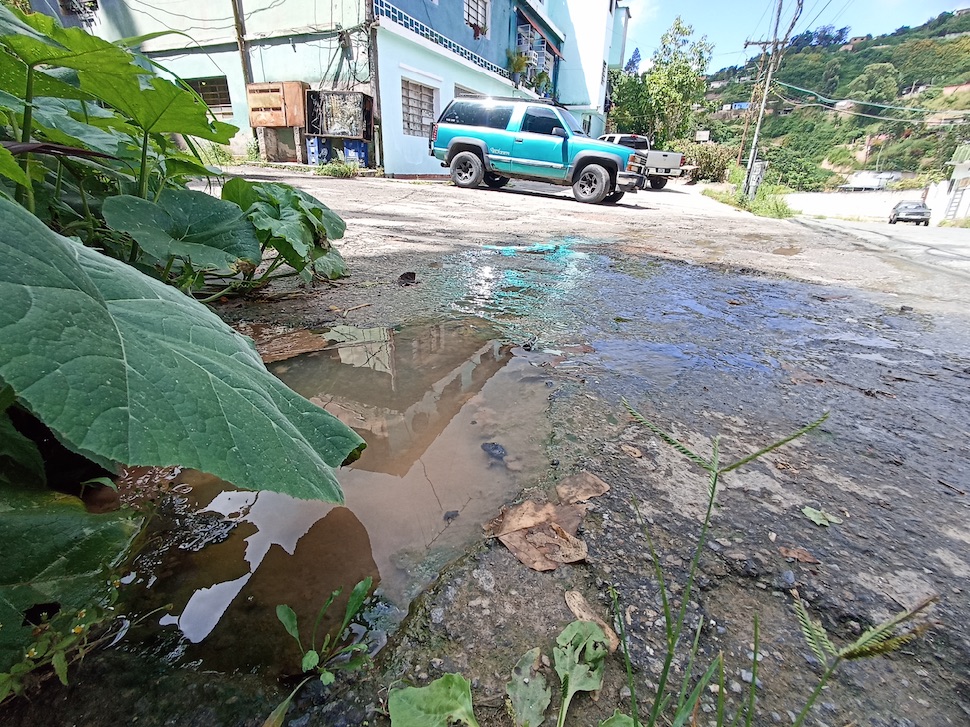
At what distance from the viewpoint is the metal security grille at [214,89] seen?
1213cm

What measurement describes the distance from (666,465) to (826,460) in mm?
467

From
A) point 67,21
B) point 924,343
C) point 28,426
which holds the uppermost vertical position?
point 67,21

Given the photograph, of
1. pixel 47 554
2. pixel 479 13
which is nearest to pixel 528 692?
pixel 47 554

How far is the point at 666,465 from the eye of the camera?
1.22 metres

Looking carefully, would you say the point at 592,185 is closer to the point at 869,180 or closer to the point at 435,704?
the point at 435,704

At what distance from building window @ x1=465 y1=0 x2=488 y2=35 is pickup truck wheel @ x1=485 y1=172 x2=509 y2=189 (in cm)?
713

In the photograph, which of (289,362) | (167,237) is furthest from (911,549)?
(167,237)

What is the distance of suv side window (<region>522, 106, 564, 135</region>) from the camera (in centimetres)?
922

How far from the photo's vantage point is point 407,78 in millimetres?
11734

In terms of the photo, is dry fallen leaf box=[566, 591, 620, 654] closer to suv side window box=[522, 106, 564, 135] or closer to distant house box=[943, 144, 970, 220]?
suv side window box=[522, 106, 564, 135]

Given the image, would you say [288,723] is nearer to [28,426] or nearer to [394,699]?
[394,699]

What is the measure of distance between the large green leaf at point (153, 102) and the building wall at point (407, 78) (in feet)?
36.4

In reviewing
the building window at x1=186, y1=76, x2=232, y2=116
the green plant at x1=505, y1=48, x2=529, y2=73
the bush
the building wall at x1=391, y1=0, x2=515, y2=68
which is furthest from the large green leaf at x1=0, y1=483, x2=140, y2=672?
the bush

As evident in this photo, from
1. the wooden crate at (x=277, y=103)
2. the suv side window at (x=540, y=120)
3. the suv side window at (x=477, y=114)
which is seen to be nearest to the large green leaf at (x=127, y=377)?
the suv side window at (x=540, y=120)
